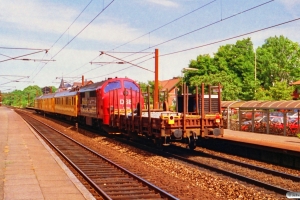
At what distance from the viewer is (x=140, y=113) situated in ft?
63.2

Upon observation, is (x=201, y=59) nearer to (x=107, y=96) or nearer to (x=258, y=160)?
(x=107, y=96)

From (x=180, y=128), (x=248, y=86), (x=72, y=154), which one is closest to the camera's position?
(x=180, y=128)

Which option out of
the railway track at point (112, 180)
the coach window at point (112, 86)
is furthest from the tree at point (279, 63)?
the railway track at point (112, 180)

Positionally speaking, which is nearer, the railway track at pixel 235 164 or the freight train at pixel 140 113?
the railway track at pixel 235 164

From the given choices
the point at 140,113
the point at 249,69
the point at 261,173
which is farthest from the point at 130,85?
the point at 249,69

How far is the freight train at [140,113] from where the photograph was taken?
1686cm

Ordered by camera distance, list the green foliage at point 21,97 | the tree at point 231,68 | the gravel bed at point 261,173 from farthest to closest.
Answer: the green foliage at point 21,97, the tree at point 231,68, the gravel bed at point 261,173

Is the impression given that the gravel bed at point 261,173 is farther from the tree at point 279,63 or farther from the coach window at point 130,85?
the tree at point 279,63

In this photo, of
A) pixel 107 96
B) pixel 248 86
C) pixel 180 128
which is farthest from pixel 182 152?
pixel 248 86

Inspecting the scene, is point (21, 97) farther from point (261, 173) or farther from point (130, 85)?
point (261, 173)

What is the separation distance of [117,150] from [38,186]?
9.81m

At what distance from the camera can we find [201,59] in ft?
203

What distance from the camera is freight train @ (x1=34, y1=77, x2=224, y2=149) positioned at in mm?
16859

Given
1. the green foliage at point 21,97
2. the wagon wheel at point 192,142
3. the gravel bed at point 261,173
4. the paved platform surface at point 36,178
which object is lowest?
the gravel bed at point 261,173
